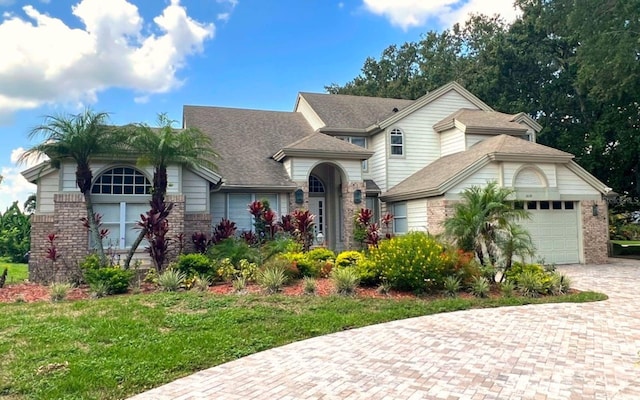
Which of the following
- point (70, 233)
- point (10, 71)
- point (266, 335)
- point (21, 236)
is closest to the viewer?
point (266, 335)

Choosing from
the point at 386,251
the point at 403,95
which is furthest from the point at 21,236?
the point at 403,95

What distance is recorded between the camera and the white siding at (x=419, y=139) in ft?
64.6

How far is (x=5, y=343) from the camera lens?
5.89 metres

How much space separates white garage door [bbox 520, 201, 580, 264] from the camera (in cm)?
1602

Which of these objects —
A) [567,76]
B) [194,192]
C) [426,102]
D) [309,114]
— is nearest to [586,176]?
[426,102]

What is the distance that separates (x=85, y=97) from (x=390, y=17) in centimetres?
1604

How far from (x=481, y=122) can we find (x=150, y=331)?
1747 centimetres

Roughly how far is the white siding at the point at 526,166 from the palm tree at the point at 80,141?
524 inches

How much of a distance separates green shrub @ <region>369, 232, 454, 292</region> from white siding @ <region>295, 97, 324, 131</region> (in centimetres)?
1165

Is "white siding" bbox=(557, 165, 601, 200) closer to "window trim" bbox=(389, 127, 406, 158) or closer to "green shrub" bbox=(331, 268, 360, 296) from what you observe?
"window trim" bbox=(389, 127, 406, 158)

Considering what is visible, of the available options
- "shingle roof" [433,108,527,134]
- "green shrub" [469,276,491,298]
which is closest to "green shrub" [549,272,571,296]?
"green shrub" [469,276,491,298]

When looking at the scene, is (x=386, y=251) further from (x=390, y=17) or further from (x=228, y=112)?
(x=390, y=17)

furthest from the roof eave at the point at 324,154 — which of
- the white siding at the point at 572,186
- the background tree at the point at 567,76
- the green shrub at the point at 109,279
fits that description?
the background tree at the point at 567,76

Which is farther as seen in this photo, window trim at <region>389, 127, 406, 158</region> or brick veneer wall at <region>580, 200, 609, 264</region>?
window trim at <region>389, 127, 406, 158</region>
